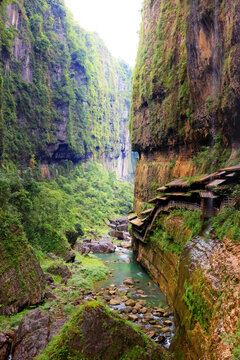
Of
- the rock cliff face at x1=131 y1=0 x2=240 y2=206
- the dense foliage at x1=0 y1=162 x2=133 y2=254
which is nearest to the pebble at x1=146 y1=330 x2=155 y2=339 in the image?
the dense foliage at x1=0 y1=162 x2=133 y2=254

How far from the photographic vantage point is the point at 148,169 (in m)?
26.2

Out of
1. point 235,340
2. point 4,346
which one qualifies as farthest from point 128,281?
point 235,340

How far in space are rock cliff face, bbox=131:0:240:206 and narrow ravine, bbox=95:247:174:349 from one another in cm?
720

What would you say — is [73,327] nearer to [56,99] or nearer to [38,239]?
[38,239]

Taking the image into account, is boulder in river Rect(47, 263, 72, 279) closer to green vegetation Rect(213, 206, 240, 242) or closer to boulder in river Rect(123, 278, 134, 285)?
boulder in river Rect(123, 278, 134, 285)

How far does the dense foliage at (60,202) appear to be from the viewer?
53.0 ft

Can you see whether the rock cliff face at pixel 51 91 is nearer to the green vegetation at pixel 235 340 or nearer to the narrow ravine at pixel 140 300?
the narrow ravine at pixel 140 300

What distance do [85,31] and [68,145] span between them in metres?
39.7

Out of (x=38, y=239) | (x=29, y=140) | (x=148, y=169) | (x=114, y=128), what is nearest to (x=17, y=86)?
(x=29, y=140)

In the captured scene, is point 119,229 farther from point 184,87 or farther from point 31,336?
point 31,336

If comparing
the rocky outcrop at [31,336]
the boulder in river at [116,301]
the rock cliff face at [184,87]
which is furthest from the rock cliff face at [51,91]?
the rocky outcrop at [31,336]

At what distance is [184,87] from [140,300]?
1315cm

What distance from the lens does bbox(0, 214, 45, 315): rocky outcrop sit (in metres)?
9.55

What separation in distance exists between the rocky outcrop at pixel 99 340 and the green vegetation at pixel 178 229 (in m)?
4.36
